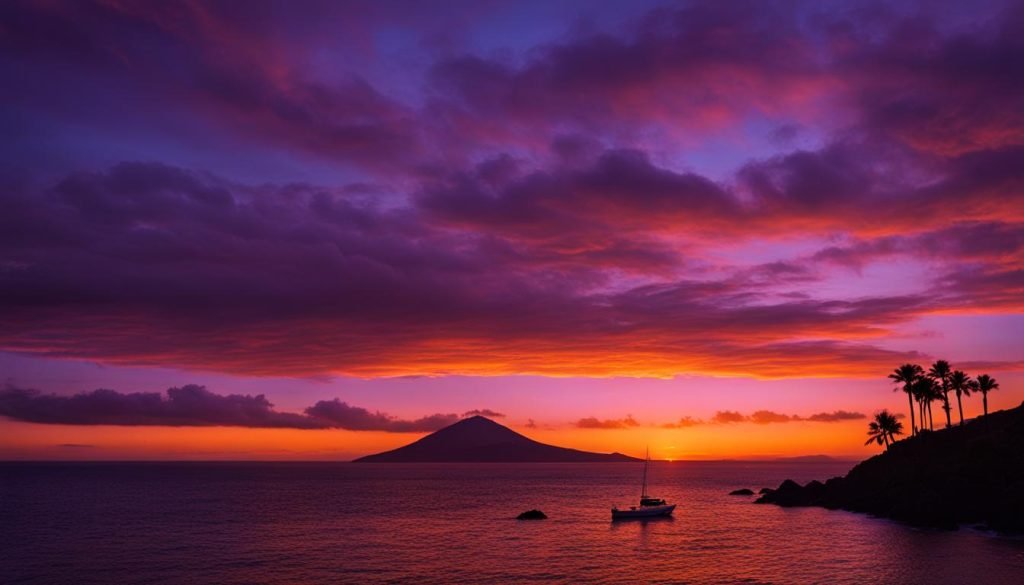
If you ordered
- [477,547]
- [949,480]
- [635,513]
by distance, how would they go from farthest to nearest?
[635,513] → [949,480] → [477,547]

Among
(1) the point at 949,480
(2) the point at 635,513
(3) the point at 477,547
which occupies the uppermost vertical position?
(1) the point at 949,480

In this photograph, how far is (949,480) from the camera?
8675cm

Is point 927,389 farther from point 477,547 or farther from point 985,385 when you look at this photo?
point 477,547

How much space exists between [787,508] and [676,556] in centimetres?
5727

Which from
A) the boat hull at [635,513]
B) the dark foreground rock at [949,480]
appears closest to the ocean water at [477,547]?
the boat hull at [635,513]

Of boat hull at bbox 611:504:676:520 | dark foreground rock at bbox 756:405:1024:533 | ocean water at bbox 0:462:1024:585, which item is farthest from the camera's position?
boat hull at bbox 611:504:676:520

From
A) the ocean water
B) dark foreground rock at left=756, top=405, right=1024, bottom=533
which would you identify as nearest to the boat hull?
the ocean water

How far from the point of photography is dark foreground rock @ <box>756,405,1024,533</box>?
3103 inches

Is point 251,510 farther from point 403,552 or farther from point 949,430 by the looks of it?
point 949,430

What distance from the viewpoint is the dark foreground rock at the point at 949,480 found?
78.8m

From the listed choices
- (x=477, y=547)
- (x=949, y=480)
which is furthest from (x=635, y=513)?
(x=949, y=480)

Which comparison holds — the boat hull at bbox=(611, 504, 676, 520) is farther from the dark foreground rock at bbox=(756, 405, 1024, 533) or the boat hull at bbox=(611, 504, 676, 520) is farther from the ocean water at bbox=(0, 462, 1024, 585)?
the dark foreground rock at bbox=(756, 405, 1024, 533)

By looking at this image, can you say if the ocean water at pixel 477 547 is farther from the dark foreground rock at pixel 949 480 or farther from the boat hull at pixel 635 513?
the dark foreground rock at pixel 949 480

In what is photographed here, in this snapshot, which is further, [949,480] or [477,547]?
[949,480]
